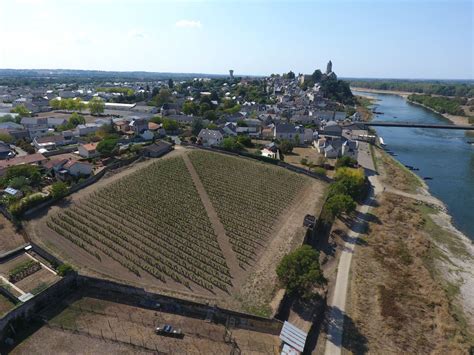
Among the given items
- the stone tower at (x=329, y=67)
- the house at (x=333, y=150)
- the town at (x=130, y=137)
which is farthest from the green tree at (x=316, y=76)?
the house at (x=333, y=150)

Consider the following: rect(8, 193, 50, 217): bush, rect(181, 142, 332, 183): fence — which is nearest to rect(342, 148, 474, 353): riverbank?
rect(181, 142, 332, 183): fence

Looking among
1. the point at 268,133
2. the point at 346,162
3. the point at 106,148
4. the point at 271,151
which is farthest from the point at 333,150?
the point at 106,148

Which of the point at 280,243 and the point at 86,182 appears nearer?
the point at 280,243

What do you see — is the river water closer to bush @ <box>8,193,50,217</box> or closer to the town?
the town

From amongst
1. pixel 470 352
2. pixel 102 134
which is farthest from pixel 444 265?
pixel 102 134

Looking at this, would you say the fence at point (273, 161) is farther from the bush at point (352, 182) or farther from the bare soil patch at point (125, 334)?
the bare soil patch at point (125, 334)

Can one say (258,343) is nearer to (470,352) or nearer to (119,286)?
(119,286)

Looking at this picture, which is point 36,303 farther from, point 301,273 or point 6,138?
point 6,138
